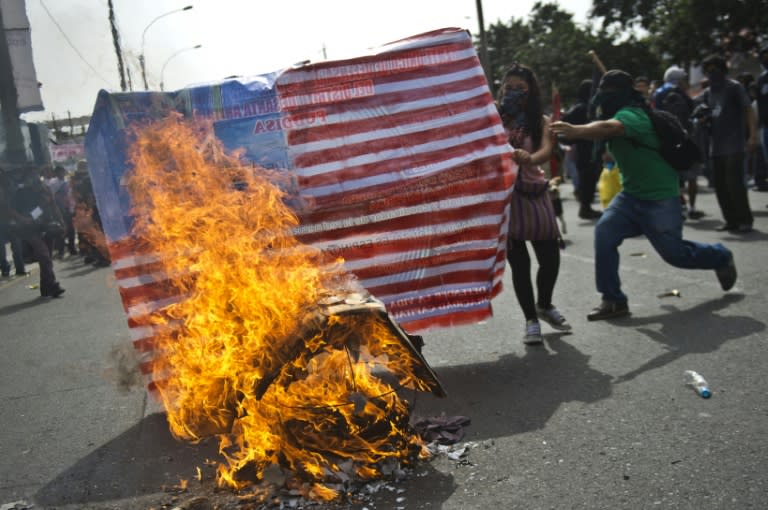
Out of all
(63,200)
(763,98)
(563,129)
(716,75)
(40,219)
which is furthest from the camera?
(63,200)

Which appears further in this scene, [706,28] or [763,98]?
[706,28]

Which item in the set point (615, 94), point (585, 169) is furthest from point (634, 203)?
point (585, 169)

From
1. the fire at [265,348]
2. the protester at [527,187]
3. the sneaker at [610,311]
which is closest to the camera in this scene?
Result: the fire at [265,348]

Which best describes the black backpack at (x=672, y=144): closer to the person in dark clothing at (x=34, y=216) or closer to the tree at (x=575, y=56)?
the person in dark clothing at (x=34, y=216)

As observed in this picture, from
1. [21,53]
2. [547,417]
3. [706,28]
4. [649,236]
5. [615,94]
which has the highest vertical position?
[706,28]

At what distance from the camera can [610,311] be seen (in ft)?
20.3

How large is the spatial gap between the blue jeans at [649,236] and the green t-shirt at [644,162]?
82 millimetres

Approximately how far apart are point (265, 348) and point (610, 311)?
3.60m

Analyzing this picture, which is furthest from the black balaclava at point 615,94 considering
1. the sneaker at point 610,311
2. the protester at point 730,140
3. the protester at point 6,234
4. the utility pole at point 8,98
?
the protester at point 6,234

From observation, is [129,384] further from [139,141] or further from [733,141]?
[733,141]

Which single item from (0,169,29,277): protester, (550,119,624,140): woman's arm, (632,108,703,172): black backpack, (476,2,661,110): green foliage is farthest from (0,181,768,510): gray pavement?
(476,2,661,110): green foliage

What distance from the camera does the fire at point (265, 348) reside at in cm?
357

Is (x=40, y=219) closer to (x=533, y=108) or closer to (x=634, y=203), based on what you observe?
(x=533, y=108)

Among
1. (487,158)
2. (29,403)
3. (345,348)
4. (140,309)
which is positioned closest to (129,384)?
(140,309)
